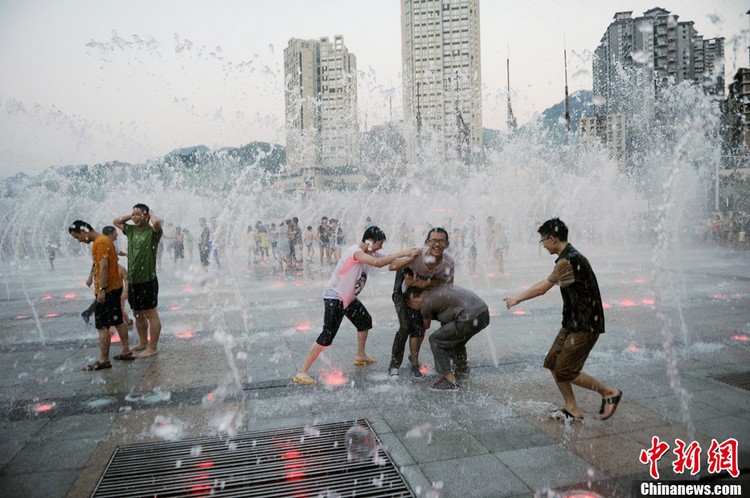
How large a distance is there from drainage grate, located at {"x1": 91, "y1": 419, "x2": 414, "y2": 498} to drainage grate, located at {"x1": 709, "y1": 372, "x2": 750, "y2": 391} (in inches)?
140

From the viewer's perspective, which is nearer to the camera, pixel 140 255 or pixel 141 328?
pixel 140 255

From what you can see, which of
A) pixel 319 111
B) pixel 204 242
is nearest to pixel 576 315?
pixel 204 242

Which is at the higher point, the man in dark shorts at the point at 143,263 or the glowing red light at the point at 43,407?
the man in dark shorts at the point at 143,263

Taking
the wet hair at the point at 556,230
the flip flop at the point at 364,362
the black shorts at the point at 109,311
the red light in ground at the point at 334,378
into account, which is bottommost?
the red light in ground at the point at 334,378

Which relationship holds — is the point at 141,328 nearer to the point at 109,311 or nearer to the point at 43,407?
the point at 109,311

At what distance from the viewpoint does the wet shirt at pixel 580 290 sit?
12.9 feet

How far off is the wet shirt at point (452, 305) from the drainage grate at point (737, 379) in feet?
7.83

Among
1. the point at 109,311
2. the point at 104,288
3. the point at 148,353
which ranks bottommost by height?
the point at 148,353

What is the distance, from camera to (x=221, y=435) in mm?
4047

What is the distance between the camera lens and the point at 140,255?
625 centimetres

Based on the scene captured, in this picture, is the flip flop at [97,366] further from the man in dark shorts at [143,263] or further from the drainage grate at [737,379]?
the drainage grate at [737,379]

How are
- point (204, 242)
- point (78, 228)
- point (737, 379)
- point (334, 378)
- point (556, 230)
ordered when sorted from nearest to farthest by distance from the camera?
1. point (556, 230)
2. point (737, 379)
3. point (334, 378)
4. point (78, 228)
5. point (204, 242)

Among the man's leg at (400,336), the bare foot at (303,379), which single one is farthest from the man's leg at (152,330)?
the man's leg at (400,336)

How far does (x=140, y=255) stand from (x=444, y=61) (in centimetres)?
13247
